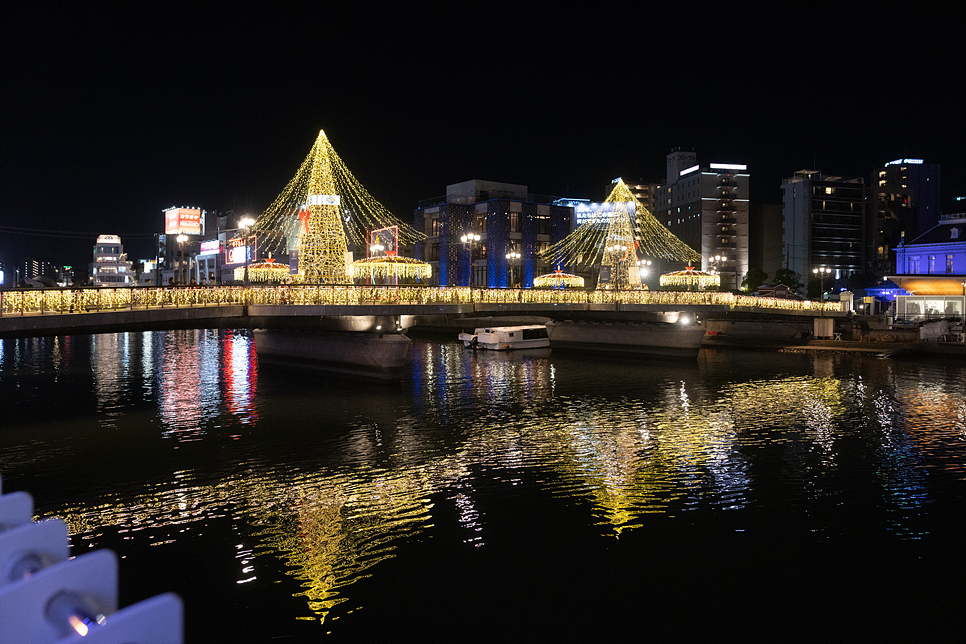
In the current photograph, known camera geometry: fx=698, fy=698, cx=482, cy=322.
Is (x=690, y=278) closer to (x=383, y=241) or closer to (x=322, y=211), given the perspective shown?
(x=383, y=241)

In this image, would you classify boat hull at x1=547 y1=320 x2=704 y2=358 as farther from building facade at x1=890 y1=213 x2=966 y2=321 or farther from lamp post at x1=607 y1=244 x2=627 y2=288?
building facade at x1=890 y1=213 x2=966 y2=321

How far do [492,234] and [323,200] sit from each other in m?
72.6

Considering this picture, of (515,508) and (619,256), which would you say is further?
(619,256)

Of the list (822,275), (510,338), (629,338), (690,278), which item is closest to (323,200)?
(510,338)

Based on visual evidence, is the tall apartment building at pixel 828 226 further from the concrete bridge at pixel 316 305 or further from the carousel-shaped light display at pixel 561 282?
the concrete bridge at pixel 316 305

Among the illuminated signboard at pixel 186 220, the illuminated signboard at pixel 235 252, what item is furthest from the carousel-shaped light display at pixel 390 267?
the illuminated signboard at pixel 186 220

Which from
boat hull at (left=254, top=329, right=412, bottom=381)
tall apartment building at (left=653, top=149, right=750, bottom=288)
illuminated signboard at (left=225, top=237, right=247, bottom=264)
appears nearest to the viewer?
boat hull at (left=254, top=329, right=412, bottom=381)

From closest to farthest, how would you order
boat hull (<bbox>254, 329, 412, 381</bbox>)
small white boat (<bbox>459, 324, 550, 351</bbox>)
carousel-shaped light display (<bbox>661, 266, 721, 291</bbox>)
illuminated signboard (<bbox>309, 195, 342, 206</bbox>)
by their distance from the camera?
boat hull (<bbox>254, 329, 412, 381</bbox>) < illuminated signboard (<bbox>309, 195, 342, 206</bbox>) < small white boat (<bbox>459, 324, 550, 351</bbox>) < carousel-shaped light display (<bbox>661, 266, 721, 291</bbox>)

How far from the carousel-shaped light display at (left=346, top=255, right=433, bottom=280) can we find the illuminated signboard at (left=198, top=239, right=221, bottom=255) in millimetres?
85668

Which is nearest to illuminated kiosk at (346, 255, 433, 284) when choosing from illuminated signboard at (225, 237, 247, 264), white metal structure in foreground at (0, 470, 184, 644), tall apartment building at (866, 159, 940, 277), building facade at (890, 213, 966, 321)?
building facade at (890, 213, 966, 321)

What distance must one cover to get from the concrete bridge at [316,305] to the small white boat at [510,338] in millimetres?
2473

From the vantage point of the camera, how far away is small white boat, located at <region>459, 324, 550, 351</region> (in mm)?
66625

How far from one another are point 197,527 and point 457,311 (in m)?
33.0

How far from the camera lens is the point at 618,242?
244 ft
